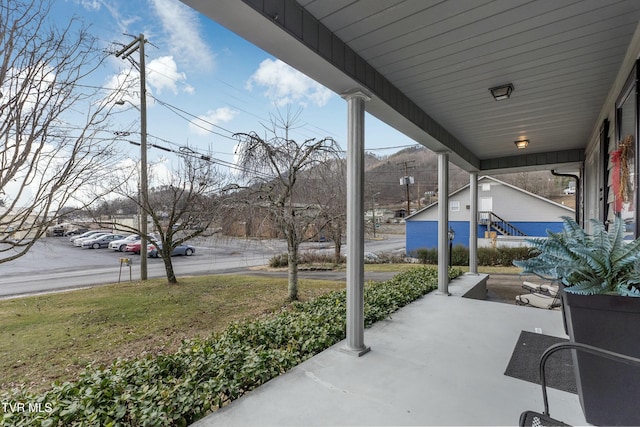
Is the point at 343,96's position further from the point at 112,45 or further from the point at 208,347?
the point at 112,45

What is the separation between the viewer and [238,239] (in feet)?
18.9

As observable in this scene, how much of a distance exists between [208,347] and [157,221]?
19.5ft

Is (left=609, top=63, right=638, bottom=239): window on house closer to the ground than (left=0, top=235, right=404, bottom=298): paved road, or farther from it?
farther from it

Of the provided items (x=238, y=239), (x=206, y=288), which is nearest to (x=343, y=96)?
(x=238, y=239)

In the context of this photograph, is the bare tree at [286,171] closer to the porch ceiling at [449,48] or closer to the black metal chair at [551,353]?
the porch ceiling at [449,48]

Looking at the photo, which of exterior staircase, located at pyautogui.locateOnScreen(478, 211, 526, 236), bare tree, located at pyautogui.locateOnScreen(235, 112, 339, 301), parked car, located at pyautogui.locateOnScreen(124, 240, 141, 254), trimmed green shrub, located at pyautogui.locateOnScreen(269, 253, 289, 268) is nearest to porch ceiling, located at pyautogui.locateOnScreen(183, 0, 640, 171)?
bare tree, located at pyautogui.locateOnScreen(235, 112, 339, 301)

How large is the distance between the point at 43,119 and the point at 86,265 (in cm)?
716

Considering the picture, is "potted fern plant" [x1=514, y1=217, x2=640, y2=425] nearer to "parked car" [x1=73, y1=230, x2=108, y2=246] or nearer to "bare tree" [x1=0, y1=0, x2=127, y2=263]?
"bare tree" [x1=0, y1=0, x2=127, y2=263]

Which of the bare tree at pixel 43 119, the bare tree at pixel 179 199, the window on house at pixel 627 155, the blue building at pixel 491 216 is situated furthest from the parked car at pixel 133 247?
the blue building at pixel 491 216

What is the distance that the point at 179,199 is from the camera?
732 centimetres

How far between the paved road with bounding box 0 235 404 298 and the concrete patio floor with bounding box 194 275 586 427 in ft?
10.8

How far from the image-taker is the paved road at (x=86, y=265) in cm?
545

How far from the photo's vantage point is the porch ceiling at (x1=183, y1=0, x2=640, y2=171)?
5.50ft

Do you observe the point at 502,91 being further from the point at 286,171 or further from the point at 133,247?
the point at 133,247
